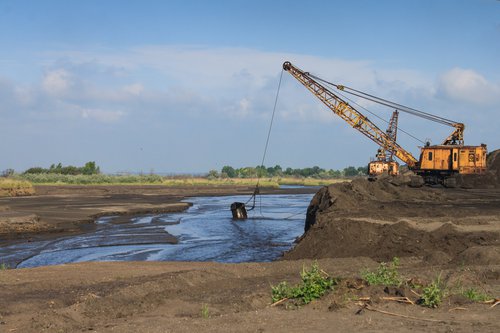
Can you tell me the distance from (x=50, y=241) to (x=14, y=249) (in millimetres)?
2698

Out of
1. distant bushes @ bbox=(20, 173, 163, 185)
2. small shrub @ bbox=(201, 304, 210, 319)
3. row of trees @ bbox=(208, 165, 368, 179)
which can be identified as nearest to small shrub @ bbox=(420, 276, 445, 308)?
small shrub @ bbox=(201, 304, 210, 319)

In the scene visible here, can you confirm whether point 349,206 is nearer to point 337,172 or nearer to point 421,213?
point 421,213

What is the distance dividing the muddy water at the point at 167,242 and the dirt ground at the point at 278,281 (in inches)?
172

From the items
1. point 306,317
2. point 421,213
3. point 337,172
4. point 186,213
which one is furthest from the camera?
point 337,172

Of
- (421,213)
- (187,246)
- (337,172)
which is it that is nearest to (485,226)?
(421,213)

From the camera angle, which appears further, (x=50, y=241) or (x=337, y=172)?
(x=337, y=172)

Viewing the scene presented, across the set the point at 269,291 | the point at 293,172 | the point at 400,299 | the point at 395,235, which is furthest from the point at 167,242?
the point at 293,172

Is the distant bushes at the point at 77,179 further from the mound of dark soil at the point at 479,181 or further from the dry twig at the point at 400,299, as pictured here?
the dry twig at the point at 400,299

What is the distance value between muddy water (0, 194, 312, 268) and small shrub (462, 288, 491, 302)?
463 inches

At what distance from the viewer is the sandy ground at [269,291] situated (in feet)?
24.4

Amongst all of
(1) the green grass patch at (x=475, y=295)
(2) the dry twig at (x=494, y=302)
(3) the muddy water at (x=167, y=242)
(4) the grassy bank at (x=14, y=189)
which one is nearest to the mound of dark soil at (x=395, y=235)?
(3) the muddy water at (x=167, y=242)

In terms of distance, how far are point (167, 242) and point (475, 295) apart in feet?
58.7

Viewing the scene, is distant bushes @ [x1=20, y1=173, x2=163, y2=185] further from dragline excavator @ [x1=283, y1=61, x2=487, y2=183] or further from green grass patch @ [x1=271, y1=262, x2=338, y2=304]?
green grass patch @ [x1=271, y1=262, x2=338, y2=304]

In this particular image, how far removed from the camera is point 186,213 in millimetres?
42125
